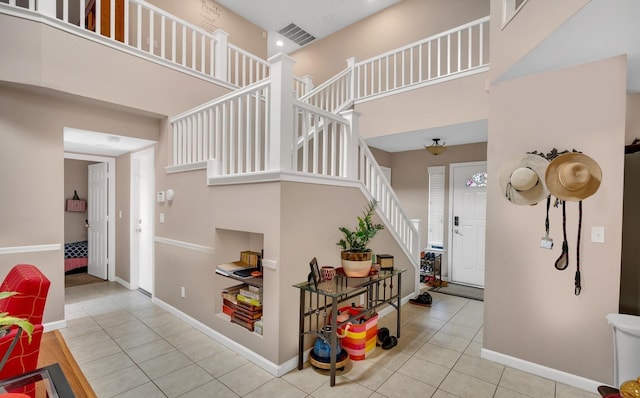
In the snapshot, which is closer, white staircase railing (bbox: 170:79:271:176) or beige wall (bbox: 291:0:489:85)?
white staircase railing (bbox: 170:79:271:176)

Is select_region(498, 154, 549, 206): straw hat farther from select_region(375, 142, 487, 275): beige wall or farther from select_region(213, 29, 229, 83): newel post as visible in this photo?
select_region(213, 29, 229, 83): newel post

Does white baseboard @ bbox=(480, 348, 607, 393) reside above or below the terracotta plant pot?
below

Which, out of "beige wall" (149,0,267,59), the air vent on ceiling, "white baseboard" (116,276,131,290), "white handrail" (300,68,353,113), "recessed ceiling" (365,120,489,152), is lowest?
"white baseboard" (116,276,131,290)

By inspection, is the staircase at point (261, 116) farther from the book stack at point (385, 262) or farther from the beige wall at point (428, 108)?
the book stack at point (385, 262)

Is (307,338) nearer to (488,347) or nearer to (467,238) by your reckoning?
(488,347)

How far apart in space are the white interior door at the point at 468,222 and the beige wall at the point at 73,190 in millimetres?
7362

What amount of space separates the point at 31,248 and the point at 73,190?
11.8ft

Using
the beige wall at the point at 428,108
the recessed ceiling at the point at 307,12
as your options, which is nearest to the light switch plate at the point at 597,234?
the beige wall at the point at 428,108

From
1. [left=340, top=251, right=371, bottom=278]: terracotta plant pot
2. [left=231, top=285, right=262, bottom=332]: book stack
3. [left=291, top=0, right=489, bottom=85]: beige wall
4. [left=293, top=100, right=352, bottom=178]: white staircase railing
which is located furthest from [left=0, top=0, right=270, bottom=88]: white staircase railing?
[left=340, top=251, right=371, bottom=278]: terracotta plant pot

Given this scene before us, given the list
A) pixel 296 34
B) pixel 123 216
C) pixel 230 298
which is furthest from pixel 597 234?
pixel 296 34

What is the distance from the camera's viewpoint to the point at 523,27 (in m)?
2.30

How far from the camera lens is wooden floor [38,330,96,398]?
7.07ft

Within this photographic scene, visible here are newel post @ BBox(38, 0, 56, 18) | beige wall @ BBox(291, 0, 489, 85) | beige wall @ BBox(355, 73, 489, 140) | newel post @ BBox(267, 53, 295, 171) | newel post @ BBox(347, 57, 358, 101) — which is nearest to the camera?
newel post @ BBox(267, 53, 295, 171)

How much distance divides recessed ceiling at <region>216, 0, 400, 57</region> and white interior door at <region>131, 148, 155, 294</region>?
356 centimetres
